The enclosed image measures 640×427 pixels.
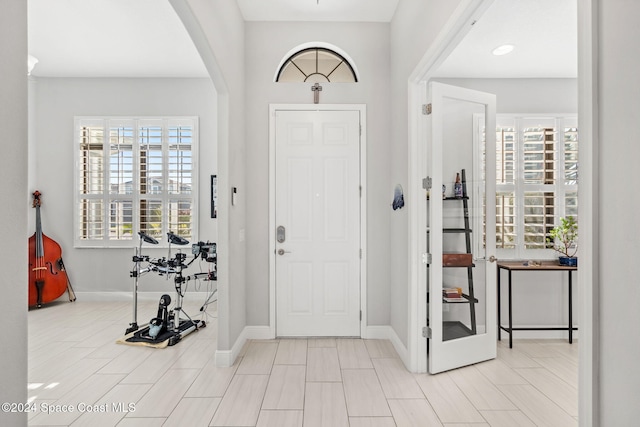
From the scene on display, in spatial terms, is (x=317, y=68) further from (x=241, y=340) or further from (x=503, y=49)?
(x=241, y=340)

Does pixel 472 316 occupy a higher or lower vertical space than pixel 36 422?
higher

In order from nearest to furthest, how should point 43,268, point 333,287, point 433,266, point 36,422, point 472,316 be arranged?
point 36,422, point 433,266, point 472,316, point 333,287, point 43,268

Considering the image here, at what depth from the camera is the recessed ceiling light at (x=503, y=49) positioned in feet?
12.0

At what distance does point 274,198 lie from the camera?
13.2 feet

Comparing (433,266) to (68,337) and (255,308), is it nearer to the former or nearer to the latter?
(255,308)

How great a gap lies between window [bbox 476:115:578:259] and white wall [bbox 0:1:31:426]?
4.33 m

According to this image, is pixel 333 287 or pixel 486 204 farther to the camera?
pixel 333 287

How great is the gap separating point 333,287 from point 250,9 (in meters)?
2.97

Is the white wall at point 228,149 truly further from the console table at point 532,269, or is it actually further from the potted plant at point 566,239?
the potted plant at point 566,239

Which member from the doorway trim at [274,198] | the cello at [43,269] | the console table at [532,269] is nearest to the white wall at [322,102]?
the doorway trim at [274,198]

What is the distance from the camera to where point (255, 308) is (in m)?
4.01

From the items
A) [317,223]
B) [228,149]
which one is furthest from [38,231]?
[317,223]

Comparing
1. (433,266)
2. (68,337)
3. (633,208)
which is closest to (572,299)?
(433,266)

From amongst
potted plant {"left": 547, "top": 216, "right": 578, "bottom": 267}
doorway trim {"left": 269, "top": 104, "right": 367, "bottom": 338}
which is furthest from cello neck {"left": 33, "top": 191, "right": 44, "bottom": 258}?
potted plant {"left": 547, "top": 216, "right": 578, "bottom": 267}
